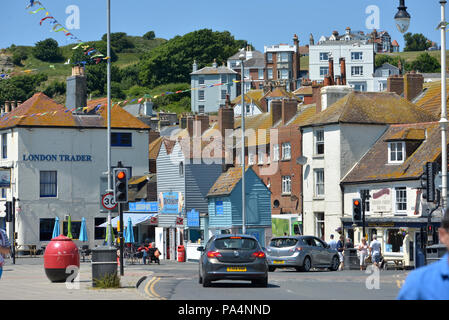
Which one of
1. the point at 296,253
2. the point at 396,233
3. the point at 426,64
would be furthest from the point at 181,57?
the point at 296,253

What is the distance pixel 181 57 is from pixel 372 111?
4396 inches

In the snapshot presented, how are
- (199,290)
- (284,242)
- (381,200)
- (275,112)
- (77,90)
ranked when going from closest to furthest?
(199,290) < (284,242) < (381,200) < (77,90) < (275,112)

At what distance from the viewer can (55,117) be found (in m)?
67.4

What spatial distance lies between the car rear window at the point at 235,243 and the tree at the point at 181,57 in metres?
136

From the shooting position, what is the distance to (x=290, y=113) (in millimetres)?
67250

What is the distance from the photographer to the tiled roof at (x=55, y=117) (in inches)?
2613

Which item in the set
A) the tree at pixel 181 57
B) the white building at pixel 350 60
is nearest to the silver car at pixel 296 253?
the white building at pixel 350 60

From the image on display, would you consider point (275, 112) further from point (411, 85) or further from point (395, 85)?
point (411, 85)

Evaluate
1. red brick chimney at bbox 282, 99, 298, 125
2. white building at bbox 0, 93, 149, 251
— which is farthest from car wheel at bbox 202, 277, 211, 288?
red brick chimney at bbox 282, 99, 298, 125

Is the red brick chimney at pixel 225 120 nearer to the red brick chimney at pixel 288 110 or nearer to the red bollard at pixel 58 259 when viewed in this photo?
the red brick chimney at pixel 288 110

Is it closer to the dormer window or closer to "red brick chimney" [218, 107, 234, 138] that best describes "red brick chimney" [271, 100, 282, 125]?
"red brick chimney" [218, 107, 234, 138]

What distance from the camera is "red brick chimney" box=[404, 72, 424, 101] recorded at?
195ft
